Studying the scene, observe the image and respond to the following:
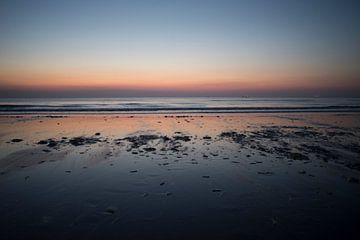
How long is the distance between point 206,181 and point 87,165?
4.27 metres

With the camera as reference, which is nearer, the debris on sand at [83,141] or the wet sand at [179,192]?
the wet sand at [179,192]

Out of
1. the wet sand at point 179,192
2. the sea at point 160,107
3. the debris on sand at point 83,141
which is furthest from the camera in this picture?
the sea at point 160,107

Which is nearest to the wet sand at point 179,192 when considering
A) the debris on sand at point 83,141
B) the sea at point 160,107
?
the debris on sand at point 83,141

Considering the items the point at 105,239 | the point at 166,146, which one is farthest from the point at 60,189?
the point at 166,146

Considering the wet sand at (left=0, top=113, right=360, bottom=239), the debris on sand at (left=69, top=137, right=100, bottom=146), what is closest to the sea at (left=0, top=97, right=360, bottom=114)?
the debris on sand at (left=69, top=137, right=100, bottom=146)

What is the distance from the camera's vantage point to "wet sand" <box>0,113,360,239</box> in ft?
14.2

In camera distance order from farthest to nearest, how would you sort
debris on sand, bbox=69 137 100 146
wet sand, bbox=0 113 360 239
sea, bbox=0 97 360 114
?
sea, bbox=0 97 360 114
debris on sand, bbox=69 137 100 146
wet sand, bbox=0 113 360 239

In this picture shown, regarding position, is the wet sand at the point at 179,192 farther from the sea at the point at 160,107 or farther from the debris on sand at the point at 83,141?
the sea at the point at 160,107

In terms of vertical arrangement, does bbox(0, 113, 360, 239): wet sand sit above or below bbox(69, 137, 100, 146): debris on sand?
below

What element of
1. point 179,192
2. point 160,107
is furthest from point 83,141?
point 160,107

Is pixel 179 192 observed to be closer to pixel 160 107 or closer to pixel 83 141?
pixel 83 141

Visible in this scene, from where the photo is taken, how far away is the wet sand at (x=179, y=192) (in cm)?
433

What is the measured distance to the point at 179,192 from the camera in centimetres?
606

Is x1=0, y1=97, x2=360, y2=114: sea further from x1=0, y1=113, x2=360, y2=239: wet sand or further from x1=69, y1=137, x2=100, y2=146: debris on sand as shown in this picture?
x1=0, y1=113, x2=360, y2=239: wet sand
